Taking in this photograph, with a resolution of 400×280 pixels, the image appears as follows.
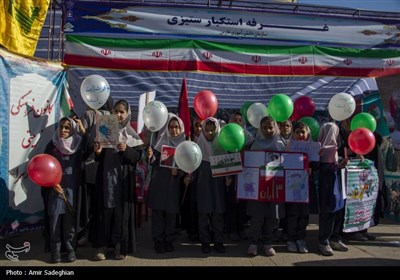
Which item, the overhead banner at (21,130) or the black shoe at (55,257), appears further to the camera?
the overhead banner at (21,130)

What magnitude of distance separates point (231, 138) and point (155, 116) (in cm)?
84

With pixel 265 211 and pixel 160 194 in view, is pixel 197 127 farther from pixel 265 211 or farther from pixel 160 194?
pixel 265 211

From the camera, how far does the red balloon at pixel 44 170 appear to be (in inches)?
154

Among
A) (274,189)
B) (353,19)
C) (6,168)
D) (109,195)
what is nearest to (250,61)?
(353,19)

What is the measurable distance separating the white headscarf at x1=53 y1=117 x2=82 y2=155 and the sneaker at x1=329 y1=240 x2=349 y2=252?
305cm

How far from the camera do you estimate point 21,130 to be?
4.85 meters

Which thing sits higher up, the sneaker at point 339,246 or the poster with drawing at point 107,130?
the poster with drawing at point 107,130

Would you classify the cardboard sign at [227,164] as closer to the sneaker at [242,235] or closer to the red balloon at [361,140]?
the sneaker at [242,235]

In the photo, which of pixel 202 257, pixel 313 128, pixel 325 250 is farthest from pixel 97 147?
pixel 325 250

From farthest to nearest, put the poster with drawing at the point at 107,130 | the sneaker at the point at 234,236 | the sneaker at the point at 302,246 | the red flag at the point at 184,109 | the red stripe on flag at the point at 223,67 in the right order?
the red stripe on flag at the point at 223,67 < the red flag at the point at 184,109 < the sneaker at the point at 234,236 < the sneaker at the point at 302,246 < the poster with drawing at the point at 107,130

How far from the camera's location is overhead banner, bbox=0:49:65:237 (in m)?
4.64

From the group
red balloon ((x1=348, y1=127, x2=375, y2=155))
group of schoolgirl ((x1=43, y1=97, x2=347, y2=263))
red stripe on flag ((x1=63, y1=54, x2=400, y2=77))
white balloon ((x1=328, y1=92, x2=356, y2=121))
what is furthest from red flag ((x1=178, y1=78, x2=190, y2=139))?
red balloon ((x1=348, y1=127, x2=375, y2=155))

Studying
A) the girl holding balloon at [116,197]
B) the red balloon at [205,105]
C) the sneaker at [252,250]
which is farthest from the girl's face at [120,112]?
the sneaker at [252,250]

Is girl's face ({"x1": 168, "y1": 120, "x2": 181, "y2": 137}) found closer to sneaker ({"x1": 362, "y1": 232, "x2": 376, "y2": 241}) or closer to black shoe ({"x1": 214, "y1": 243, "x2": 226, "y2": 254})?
black shoe ({"x1": 214, "y1": 243, "x2": 226, "y2": 254})
